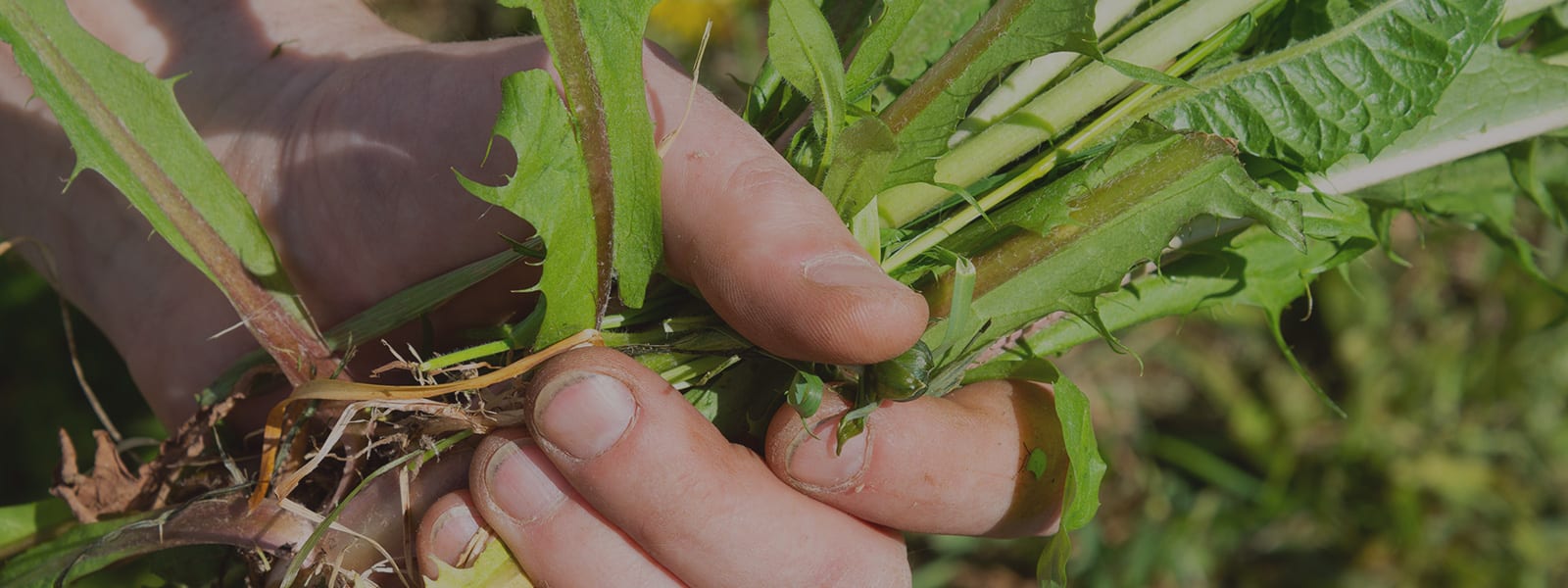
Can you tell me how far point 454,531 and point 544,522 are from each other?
4.5 inches

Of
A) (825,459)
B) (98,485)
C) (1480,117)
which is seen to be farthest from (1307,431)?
(98,485)

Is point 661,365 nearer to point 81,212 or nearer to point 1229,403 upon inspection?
point 81,212

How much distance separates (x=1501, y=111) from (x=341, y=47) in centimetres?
179

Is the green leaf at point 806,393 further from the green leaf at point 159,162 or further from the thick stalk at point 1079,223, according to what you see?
the green leaf at point 159,162

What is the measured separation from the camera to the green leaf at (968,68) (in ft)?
3.78

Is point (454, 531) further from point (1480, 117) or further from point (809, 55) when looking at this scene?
point (1480, 117)

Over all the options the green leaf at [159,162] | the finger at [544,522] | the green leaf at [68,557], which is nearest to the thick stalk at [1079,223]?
the finger at [544,522]

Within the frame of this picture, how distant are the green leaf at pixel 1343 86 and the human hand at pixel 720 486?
421 millimetres

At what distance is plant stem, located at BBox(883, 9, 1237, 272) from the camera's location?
129cm

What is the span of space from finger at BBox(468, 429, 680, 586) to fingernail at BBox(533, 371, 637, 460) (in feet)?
0.33

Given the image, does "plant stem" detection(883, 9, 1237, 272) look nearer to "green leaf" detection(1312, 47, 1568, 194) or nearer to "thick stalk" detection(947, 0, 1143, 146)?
"thick stalk" detection(947, 0, 1143, 146)

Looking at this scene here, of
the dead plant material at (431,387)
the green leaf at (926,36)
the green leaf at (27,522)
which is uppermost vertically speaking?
the green leaf at (926,36)

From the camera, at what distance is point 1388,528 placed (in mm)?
3184

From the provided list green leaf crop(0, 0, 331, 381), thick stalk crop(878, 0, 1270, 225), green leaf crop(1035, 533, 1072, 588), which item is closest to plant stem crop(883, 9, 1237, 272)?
thick stalk crop(878, 0, 1270, 225)
